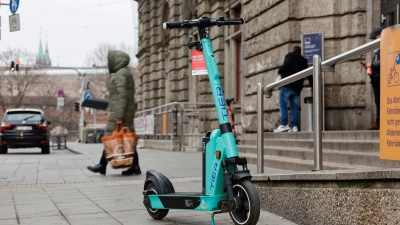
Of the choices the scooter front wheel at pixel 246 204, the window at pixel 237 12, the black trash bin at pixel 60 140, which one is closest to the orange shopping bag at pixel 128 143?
the scooter front wheel at pixel 246 204

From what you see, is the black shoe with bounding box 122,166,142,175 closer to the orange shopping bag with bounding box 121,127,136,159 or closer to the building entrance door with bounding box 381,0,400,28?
the orange shopping bag with bounding box 121,127,136,159

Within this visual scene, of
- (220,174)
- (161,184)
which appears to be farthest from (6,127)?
(220,174)

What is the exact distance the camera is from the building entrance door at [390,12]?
38.8 ft

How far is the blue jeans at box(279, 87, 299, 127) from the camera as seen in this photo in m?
11.4

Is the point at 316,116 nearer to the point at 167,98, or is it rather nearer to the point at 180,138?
the point at 180,138

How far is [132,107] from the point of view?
1080cm

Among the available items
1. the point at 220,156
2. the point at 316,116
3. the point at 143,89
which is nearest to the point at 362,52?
the point at 316,116

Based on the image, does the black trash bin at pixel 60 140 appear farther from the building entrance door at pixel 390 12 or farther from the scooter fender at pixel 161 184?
the scooter fender at pixel 161 184

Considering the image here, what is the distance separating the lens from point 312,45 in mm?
12812

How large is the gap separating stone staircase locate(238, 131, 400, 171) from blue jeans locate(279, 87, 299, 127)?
16.0 inches

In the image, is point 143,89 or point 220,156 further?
point 143,89

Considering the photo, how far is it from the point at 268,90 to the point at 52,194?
3.21 m

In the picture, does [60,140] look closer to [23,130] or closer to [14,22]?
[23,130]

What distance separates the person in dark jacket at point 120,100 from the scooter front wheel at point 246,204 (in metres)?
5.94
